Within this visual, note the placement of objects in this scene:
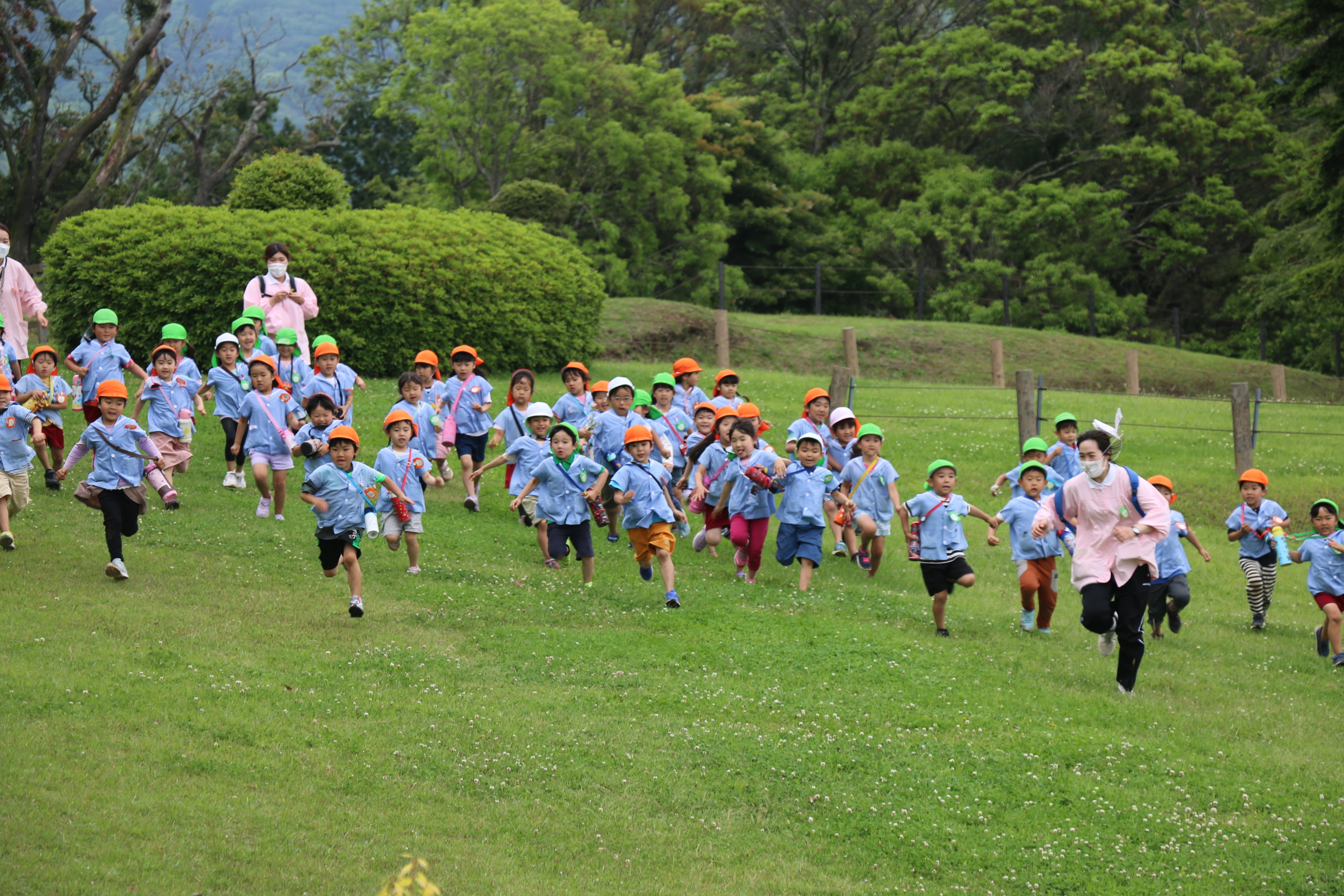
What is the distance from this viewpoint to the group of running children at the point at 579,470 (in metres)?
11.1

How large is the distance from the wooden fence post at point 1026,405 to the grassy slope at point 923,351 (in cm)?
1018

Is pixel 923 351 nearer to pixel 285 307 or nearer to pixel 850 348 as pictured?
pixel 850 348

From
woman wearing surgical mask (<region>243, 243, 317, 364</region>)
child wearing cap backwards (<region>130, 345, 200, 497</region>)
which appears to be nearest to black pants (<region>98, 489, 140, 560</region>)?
child wearing cap backwards (<region>130, 345, 200, 497</region>)

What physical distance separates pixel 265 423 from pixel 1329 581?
1011cm

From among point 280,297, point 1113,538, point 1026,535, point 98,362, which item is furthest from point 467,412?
point 1113,538

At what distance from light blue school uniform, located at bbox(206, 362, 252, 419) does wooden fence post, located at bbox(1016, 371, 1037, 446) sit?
1006 centimetres

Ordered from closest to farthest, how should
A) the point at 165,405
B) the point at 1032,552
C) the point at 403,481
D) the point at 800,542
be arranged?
1. the point at 1032,552
2. the point at 403,481
3. the point at 800,542
4. the point at 165,405

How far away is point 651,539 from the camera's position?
1166 centimetres

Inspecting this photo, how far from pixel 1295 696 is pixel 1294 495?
8686 millimetres

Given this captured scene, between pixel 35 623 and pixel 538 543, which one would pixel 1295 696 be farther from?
pixel 35 623

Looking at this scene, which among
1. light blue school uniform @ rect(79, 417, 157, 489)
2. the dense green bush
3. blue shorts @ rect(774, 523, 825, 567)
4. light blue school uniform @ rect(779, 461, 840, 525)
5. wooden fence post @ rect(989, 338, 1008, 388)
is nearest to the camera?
light blue school uniform @ rect(79, 417, 157, 489)

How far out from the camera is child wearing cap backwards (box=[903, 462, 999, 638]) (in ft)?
37.2

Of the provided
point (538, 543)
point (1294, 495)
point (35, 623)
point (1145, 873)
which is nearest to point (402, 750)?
point (35, 623)

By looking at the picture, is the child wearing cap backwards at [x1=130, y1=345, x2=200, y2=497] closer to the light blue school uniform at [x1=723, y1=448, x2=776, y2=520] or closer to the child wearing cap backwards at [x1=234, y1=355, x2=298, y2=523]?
the child wearing cap backwards at [x1=234, y1=355, x2=298, y2=523]
